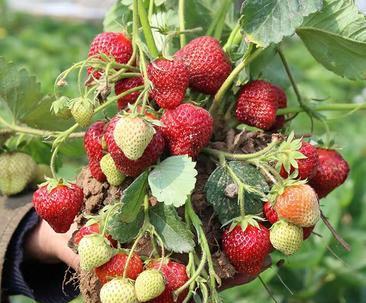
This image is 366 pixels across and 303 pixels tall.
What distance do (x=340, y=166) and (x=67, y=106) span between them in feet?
1.22

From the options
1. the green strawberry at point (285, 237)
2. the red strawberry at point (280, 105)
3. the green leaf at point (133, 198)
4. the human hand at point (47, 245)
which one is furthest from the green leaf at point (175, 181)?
the human hand at point (47, 245)

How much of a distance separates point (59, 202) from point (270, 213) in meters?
0.25

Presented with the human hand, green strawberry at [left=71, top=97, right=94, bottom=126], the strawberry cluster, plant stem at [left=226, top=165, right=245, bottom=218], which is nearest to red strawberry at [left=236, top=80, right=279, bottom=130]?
the strawberry cluster

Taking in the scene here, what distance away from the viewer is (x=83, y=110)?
0.91 metres

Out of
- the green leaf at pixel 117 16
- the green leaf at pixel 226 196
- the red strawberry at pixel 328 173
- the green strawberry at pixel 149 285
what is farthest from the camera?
the green leaf at pixel 117 16

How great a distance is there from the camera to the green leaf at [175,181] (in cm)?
86

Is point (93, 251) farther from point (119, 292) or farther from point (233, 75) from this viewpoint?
point (233, 75)

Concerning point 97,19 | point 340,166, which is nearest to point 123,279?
point 340,166

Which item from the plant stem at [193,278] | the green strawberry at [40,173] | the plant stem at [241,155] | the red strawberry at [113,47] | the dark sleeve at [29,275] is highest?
the red strawberry at [113,47]

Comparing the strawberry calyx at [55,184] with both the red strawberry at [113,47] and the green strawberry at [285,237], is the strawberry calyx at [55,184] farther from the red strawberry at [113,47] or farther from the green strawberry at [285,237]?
the green strawberry at [285,237]

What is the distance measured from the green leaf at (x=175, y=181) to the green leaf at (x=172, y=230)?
0.03m

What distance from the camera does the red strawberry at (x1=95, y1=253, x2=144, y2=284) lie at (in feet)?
2.85

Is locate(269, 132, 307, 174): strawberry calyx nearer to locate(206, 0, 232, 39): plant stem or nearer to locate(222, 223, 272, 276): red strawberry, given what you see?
locate(222, 223, 272, 276): red strawberry

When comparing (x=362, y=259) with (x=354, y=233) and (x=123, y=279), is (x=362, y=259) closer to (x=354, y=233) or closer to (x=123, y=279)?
(x=354, y=233)
